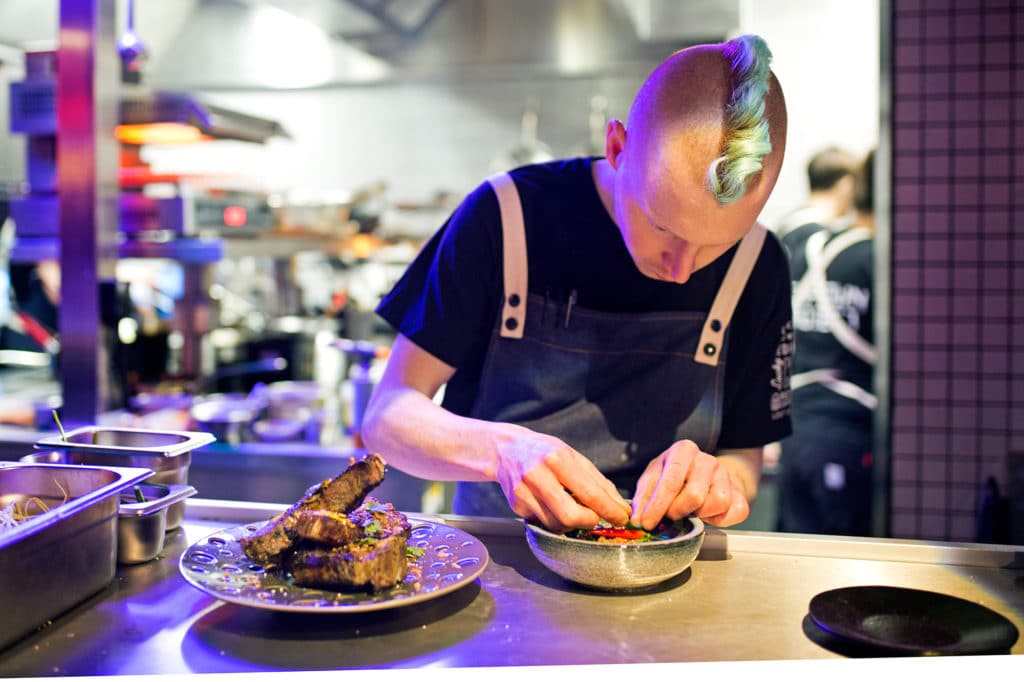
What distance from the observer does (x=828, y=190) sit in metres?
4.31

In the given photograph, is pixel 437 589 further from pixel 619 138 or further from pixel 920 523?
pixel 920 523

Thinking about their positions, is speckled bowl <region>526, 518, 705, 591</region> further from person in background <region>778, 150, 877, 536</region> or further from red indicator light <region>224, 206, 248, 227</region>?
person in background <region>778, 150, 877, 536</region>

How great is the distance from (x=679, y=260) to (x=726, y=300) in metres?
0.28

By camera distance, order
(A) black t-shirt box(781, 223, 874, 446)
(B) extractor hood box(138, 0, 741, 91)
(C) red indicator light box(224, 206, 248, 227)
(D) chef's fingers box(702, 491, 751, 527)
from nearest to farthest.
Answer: (D) chef's fingers box(702, 491, 751, 527) → (C) red indicator light box(224, 206, 248, 227) → (A) black t-shirt box(781, 223, 874, 446) → (B) extractor hood box(138, 0, 741, 91)

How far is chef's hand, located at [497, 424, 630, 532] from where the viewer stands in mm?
1234

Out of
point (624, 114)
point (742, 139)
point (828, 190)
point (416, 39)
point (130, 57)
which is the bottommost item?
point (742, 139)

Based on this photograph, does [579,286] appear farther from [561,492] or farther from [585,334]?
[561,492]

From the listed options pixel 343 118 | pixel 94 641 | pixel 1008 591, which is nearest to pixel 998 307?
pixel 1008 591

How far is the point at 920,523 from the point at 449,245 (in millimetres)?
2433

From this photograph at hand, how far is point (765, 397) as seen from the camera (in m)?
1.81

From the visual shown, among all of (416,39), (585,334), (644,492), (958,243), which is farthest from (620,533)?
(416,39)

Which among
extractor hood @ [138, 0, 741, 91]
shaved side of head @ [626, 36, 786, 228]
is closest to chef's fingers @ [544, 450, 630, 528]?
shaved side of head @ [626, 36, 786, 228]

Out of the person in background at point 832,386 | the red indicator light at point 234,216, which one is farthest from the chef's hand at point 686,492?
the person in background at point 832,386

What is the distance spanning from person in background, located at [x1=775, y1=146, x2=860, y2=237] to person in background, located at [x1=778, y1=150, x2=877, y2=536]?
0.35 feet
